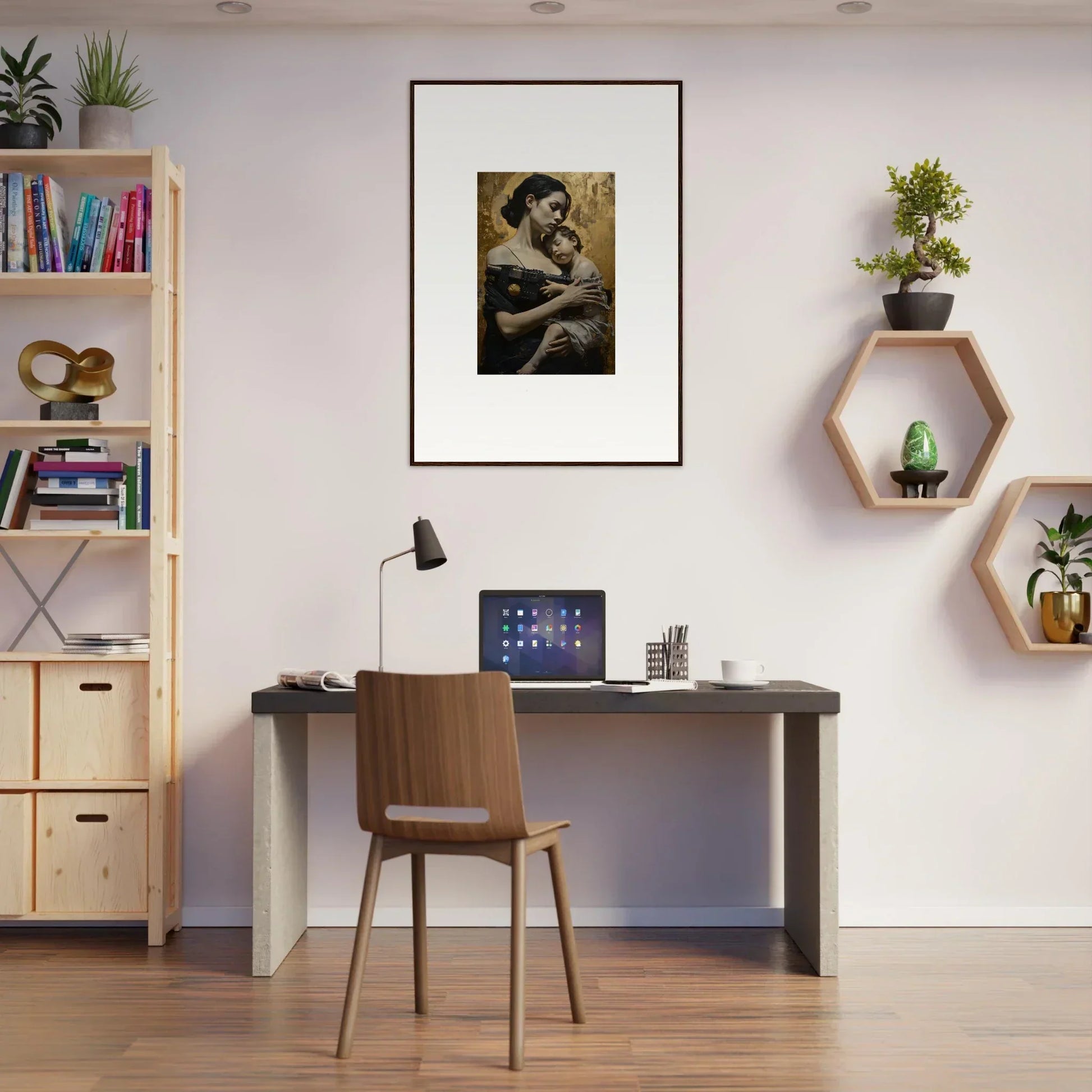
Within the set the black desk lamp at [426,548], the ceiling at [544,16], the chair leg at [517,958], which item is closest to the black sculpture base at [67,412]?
the black desk lamp at [426,548]

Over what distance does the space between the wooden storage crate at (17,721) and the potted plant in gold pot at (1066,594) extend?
310 cm

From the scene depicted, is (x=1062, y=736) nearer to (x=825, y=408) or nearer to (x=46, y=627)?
(x=825, y=408)

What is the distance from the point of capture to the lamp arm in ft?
11.3

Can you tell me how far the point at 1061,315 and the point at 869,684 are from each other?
53.1 inches

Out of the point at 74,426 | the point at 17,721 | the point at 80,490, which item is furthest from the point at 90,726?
the point at 74,426

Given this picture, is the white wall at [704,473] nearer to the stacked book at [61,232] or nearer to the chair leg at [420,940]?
the stacked book at [61,232]

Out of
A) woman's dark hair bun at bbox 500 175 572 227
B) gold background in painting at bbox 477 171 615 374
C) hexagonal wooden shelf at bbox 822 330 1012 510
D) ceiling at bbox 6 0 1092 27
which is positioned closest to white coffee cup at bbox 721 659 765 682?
hexagonal wooden shelf at bbox 822 330 1012 510

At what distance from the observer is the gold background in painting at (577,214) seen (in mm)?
3756

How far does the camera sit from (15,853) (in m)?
3.41

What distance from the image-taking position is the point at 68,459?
354cm

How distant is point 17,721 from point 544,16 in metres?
2.72

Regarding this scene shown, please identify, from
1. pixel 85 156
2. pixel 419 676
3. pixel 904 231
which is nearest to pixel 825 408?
pixel 904 231

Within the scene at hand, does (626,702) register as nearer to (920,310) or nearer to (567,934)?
(567,934)

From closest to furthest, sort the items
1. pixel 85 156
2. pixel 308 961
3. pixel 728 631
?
pixel 308 961 < pixel 85 156 < pixel 728 631
